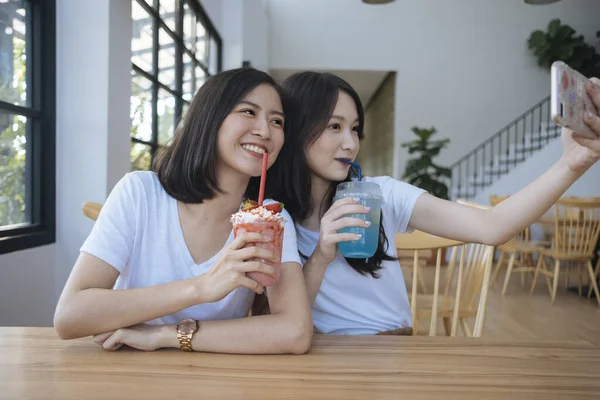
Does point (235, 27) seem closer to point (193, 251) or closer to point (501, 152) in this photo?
point (501, 152)

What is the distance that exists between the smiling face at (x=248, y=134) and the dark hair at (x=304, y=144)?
170 mm

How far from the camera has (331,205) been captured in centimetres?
117

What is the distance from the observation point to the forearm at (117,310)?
88 centimetres

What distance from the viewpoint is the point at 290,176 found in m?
1.27

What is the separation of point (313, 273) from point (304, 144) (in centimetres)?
33

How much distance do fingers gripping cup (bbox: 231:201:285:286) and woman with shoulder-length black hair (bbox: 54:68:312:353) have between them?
0.08 feet

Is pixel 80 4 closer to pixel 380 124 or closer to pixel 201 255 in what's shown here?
pixel 201 255

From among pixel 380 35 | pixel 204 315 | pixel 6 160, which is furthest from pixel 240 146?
pixel 380 35

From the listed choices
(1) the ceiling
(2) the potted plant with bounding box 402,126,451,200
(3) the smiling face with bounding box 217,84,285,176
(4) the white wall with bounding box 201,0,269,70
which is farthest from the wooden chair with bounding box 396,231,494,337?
(1) the ceiling

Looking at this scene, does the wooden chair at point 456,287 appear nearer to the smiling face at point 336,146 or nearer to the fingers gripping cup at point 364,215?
the smiling face at point 336,146

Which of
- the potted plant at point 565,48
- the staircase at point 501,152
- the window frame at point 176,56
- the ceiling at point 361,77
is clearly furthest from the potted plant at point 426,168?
the window frame at point 176,56

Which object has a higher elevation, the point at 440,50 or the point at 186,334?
the point at 440,50

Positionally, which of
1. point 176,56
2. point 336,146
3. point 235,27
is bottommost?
point 336,146

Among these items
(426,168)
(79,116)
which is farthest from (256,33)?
(79,116)
